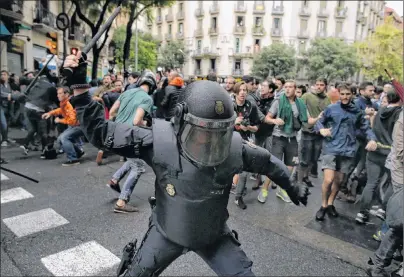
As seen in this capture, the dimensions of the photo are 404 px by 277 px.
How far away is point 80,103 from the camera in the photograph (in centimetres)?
194

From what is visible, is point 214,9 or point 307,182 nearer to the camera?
point 307,182

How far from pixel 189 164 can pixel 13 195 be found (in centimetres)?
426

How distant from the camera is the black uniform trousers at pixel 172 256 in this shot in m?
1.93

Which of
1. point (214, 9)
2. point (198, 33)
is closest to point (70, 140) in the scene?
point (214, 9)

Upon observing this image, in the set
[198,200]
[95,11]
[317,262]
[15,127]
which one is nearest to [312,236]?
[317,262]

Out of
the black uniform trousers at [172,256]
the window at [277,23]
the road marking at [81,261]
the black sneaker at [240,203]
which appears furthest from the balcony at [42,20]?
the window at [277,23]

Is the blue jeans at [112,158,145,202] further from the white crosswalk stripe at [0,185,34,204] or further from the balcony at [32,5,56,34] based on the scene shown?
the balcony at [32,5,56,34]

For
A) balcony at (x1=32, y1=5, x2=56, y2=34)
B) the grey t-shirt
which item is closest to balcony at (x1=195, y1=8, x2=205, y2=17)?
balcony at (x1=32, y1=5, x2=56, y2=34)

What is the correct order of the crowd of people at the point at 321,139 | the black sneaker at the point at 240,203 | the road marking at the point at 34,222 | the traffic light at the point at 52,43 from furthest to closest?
the traffic light at the point at 52,43
the black sneaker at the point at 240,203
the road marking at the point at 34,222
the crowd of people at the point at 321,139

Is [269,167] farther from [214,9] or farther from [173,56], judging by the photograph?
[214,9]

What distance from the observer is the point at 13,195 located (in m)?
4.96

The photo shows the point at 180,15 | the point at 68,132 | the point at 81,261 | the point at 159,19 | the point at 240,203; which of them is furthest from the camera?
the point at 159,19

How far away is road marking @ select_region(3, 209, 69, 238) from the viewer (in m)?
3.88

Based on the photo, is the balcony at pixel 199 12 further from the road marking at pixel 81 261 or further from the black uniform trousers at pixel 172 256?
the black uniform trousers at pixel 172 256
